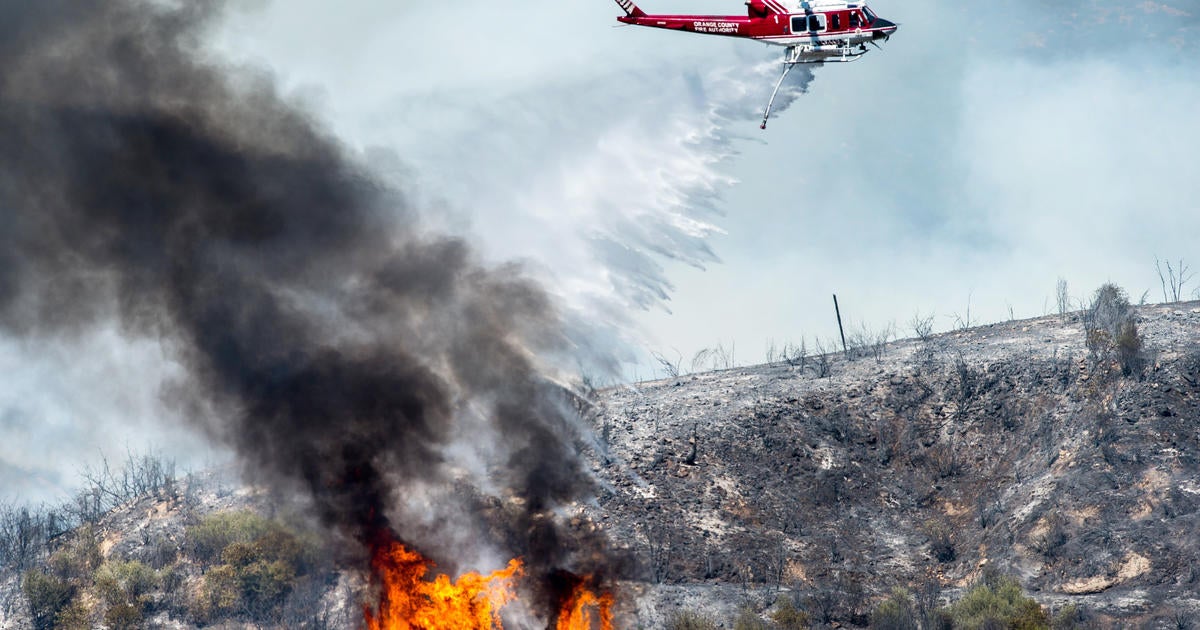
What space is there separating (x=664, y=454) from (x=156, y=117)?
1482 inches

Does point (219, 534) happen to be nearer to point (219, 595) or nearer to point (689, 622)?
point (219, 595)

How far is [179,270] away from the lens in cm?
5681

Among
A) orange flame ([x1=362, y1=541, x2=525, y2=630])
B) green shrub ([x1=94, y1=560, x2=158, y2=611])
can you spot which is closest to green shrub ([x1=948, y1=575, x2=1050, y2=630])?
orange flame ([x1=362, y1=541, x2=525, y2=630])

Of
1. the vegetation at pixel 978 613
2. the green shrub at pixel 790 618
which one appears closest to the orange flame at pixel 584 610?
the green shrub at pixel 790 618

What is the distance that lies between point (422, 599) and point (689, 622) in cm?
1538

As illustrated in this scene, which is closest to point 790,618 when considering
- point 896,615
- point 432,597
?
point 896,615

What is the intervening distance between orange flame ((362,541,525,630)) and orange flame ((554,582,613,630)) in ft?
8.89

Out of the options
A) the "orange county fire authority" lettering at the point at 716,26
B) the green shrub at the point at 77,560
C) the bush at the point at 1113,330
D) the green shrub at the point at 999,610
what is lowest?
the green shrub at the point at 999,610

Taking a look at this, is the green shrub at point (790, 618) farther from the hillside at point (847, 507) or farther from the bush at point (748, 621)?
the hillside at point (847, 507)

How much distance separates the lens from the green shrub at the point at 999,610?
2630 inches

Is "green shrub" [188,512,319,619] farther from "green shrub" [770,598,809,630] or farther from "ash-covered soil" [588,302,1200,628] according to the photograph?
"green shrub" [770,598,809,630]

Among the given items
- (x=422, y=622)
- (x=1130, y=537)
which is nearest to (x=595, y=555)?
(x=422, y=622)

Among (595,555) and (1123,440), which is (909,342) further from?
(595,555)

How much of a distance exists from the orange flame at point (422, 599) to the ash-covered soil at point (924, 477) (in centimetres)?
1322
